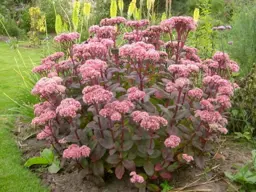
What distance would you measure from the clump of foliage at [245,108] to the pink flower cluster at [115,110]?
1.65m

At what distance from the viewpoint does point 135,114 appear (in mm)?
2432

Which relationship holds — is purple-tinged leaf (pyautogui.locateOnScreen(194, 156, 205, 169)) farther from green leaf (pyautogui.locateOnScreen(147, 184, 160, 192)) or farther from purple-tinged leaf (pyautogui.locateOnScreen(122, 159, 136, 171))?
purple-tinged leaf (pyautogui.locateOnScreen(122, 159, 136, 171))

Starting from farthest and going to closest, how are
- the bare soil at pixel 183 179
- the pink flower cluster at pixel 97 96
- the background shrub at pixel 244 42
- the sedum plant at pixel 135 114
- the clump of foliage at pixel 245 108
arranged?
the background shrub at pixel 244 42
the clump of foliage at pixel 245 108
the bare soil at pixel 183 179
the sedum plant at pixel 135 114
the pink flower cluster at pixel 97 96

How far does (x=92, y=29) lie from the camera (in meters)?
3.11

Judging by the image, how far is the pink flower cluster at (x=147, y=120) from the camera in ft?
7.69

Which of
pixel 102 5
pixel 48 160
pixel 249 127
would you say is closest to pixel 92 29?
pixel 48 160

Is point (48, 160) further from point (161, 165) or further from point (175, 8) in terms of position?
point (175, 8)

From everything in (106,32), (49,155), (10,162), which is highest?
(106,32)

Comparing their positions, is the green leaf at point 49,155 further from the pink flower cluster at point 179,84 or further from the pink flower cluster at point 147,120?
the pink flower cluster at point 179,84

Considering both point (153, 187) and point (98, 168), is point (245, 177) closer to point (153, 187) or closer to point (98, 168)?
point (153, 187)

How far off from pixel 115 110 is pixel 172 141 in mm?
435

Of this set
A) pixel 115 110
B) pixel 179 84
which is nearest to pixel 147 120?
pixel 115 110

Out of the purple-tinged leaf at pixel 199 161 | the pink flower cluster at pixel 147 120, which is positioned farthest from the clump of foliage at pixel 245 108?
the pink flower cluster at pixel 147 120

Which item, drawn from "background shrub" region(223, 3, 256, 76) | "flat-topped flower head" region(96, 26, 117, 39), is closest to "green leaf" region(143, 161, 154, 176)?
"flat-topped flower head" region(96, 26, 117, 39)
